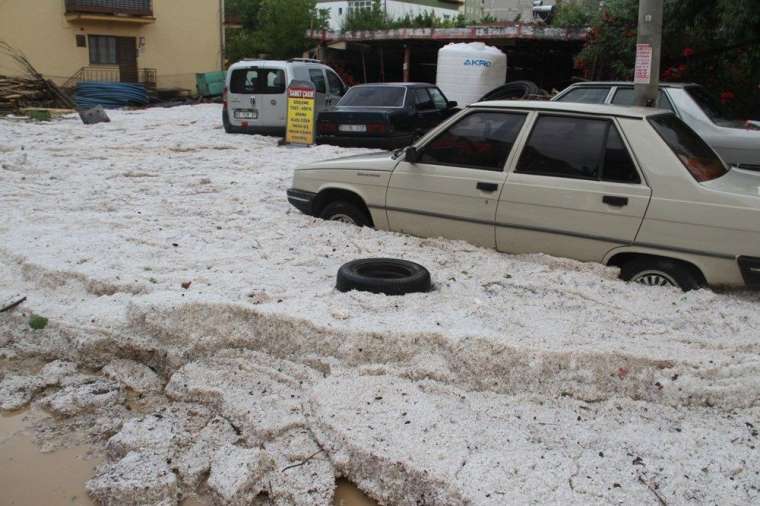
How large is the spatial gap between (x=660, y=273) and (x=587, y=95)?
5.90 metres

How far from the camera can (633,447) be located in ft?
11.0

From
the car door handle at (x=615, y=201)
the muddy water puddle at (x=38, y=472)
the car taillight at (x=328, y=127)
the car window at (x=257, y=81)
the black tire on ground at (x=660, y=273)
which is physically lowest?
the muddy water puddle at (x=38, y=472)

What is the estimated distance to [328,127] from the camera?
1309 cm

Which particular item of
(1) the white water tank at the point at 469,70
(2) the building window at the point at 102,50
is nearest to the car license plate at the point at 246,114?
(1) the white water tank at the point at 469,70

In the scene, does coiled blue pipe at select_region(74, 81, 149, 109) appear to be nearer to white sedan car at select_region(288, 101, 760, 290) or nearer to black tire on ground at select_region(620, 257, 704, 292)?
white sedan car at select_region(288, 101, 760, 290)

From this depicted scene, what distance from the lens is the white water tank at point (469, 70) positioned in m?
17.5

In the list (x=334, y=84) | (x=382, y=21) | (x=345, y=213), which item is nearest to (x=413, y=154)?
(x=345, y=213)

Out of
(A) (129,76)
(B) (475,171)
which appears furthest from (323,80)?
(A) (129,76)

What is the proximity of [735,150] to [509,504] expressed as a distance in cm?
700

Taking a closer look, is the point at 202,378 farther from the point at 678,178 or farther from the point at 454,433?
the point at 678,178

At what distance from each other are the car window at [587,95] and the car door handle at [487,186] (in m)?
5.17

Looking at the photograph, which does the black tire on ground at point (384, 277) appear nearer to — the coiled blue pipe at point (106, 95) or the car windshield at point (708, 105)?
the car windshield at point (708, 105)

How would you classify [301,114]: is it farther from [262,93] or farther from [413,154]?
[413,154]

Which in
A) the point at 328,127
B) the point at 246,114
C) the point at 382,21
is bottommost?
the point at 328,127
